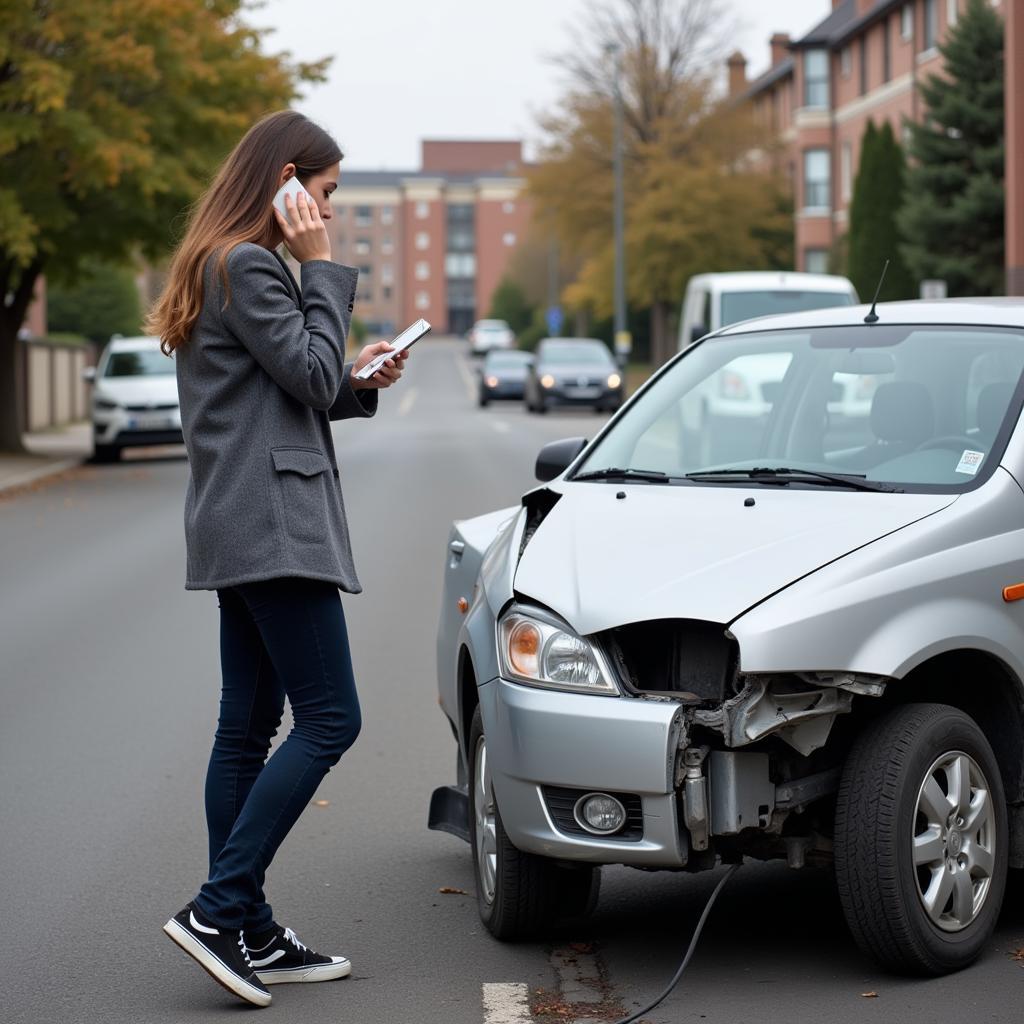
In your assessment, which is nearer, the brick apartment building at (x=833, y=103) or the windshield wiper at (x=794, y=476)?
the windshield wiper at (x=794, y=476)

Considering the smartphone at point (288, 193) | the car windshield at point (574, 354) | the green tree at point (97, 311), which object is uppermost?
the green tree at point (97, 311)

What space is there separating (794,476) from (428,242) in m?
172

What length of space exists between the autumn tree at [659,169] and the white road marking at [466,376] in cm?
527

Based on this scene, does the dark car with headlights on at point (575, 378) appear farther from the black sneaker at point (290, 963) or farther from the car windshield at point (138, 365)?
the black sneaker at point (290, 963)

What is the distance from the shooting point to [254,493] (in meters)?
4.25

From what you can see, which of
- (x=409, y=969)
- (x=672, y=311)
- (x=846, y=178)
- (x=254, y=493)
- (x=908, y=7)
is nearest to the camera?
(x=254, y=493)

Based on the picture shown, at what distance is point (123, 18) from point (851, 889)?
21.3m

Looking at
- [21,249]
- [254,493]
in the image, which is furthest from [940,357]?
[21,249]

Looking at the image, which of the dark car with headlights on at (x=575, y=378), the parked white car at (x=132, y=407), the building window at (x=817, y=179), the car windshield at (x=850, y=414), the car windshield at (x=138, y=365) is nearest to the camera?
the car windshield at (x=850, y=414)

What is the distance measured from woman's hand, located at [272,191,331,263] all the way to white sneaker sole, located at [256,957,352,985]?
167 cm

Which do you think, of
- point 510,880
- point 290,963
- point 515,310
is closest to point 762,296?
point 510,880

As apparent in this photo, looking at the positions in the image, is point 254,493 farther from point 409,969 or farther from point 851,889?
point 851,889

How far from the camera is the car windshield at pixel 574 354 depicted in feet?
134

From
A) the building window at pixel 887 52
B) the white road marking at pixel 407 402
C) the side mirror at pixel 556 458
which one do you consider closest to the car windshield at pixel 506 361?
the white road marking at pixel 407 402
